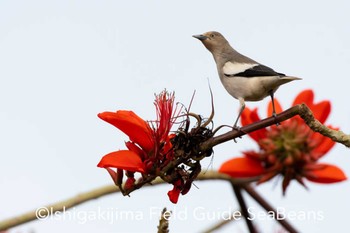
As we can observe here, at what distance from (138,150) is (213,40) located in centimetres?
148

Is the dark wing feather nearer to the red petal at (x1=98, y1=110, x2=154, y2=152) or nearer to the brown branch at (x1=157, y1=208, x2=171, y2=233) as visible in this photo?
the red petal at (x1=98, y1=110, x2=154, y2=152)

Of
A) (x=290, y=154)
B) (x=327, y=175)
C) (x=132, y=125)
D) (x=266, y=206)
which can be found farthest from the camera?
(x=290, y=154)

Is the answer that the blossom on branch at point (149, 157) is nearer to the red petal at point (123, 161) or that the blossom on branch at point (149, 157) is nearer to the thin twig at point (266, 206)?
the red petal at point (123, 161)

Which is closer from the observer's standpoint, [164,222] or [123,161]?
[164,222]

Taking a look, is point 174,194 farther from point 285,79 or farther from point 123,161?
point 285,79

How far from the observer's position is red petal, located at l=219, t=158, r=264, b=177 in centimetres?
269

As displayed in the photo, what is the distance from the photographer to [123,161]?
176 centimetres

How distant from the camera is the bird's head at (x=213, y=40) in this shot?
3201 millimetres

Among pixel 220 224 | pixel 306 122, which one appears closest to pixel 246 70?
pixel 220 224

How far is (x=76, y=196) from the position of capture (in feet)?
7.20

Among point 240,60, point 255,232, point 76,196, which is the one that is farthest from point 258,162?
point 76,196

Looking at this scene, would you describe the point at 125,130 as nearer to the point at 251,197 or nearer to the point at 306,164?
the point at 251,197

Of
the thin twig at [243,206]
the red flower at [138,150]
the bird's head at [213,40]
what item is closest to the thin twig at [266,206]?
the thin twig at [243,206]

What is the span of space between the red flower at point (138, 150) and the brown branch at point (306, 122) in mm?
182
